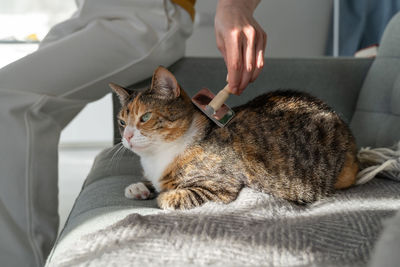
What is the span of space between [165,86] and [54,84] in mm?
486

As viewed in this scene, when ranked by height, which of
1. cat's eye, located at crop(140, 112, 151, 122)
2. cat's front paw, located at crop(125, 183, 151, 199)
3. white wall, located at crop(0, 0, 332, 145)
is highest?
cat's eye, located at crop(140, 112, 151, 122)

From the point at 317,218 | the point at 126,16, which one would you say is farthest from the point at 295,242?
the point at 126,16

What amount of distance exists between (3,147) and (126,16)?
724mm

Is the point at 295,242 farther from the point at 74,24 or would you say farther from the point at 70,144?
the point at 70,144

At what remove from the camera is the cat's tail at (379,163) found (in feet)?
4.21

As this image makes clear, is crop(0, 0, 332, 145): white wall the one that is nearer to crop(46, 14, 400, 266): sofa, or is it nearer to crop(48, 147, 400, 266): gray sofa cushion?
crop(46, 14, 400, 266): sofa

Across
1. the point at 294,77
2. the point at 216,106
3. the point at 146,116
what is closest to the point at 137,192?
the point at 146,116

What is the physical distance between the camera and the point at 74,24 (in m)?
1.63

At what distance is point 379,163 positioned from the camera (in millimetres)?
1376

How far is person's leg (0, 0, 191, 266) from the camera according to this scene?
1277mm

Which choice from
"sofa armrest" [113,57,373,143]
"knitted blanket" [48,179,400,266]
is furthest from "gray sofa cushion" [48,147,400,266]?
"sofa armrest" [113,57,373,143]

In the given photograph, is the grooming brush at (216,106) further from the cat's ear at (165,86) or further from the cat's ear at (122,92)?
the cat's ear at (122,92)

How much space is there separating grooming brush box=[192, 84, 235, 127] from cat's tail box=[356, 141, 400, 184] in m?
0.47

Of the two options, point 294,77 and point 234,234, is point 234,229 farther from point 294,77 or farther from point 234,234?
point 294,77
